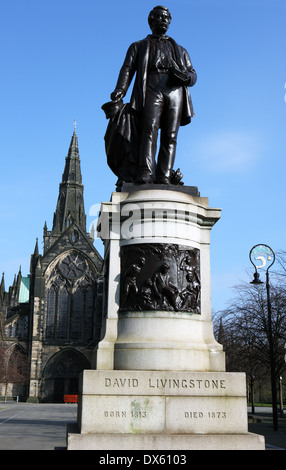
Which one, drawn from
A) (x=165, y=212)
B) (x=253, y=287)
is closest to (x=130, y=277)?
(x=165, y=212)

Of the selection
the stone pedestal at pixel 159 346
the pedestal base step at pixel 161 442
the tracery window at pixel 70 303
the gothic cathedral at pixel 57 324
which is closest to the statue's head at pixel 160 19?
the stone pedestal at pixel 159 346

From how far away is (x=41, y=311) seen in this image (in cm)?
6094

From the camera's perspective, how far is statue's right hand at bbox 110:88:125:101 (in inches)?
277

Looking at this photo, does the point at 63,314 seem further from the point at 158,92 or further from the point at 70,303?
the point at 158,92

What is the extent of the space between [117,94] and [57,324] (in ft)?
184

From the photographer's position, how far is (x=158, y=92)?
23.2 feet

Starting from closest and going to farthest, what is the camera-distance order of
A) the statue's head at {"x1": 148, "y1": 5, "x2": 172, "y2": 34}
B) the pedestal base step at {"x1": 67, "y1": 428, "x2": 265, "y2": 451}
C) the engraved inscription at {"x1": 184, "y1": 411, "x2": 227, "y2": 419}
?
the pedestal base step at {"x1": 67, "y1": 428, "x2": 265, "y2": 451}
the engraved inscription at {"x1": 184, "y1": 411, "x2": 227, "y2": 419}
the statue's head at {"x1": 148, "y1": 5, "x2": 172, "y2": 34}

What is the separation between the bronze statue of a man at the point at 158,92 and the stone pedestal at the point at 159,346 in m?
0.61

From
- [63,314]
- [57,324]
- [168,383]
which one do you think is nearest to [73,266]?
[63,314]

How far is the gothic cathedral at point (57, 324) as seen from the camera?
58719 mm

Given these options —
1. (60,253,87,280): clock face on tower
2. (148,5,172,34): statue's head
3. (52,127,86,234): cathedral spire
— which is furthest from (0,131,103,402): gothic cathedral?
(148,5,172,34): statue's head

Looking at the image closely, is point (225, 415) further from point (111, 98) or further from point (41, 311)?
point (41, 311)

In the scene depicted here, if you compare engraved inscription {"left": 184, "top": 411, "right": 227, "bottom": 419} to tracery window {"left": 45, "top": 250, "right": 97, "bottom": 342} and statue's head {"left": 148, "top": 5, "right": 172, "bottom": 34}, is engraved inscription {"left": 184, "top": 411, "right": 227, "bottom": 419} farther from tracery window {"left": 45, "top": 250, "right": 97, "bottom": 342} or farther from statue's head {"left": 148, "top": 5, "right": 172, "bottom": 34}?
tracery window {"left": 45, "top": 250, "right": 97, "bottom": 342}

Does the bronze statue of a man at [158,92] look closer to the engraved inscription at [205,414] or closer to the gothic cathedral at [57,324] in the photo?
the engraved inscription at [205,414]
